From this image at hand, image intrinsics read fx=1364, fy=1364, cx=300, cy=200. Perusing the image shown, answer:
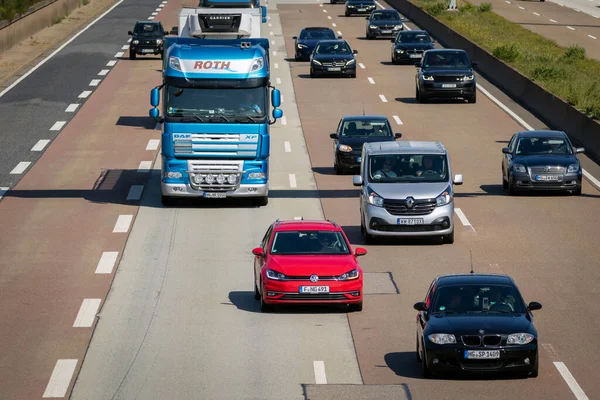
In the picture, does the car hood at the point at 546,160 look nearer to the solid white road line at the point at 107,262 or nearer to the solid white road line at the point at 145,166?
the solid white road line at the point at 145,166

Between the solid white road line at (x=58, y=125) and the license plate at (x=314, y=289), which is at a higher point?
the license plate at (x=314, y=289)

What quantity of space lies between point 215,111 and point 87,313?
31.4ft

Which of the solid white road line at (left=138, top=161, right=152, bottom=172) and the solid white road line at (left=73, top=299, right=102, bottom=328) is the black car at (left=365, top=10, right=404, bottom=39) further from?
the solid white road line at (left=73, top=299, right=102, bottom=328)

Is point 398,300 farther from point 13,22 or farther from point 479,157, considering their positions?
point 13,22

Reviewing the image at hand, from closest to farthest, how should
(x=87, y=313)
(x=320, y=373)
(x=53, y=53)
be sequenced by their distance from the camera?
1. (x=320, y=373)
2. (x=87, y=313)
3. (x=53, y=53)

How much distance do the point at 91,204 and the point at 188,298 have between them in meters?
10.0

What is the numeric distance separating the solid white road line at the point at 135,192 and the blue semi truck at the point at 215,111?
2.47 meters

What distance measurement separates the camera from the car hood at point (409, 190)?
84.5 ft

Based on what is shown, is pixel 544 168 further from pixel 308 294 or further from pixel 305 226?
pixel 308 294

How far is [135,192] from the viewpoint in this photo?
32.6 metres

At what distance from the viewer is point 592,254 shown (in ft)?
81.4

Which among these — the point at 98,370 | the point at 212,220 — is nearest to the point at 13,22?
the point at 212,220

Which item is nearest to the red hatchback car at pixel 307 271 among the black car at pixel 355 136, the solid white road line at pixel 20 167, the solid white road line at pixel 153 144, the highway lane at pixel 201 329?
the highway lane at pixel 201 329

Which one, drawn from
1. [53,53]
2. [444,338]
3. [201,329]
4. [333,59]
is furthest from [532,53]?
[444,338]
